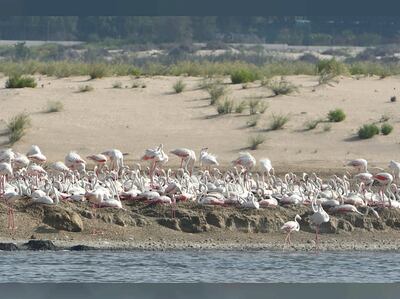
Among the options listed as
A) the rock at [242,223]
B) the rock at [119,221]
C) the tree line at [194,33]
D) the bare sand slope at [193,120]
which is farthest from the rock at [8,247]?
the tree line at [194,33]

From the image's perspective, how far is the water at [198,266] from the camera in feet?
49.4

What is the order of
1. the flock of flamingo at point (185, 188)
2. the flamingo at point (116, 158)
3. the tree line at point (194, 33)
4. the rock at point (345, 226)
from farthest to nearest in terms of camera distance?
the tree line at point (194, 33)
the flamingo at point (116, 158)
the rock at point (345, 226)
the flock of flamingo at point (185, 188)

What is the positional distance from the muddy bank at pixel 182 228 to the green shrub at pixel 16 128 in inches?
337

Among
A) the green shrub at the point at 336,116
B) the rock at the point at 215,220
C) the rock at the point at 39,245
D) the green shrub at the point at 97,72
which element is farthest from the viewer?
the green shrub at the point at 97,72

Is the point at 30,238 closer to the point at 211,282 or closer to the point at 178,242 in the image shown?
the point at 178,242

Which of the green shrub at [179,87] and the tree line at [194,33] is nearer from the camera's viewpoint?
the green shrub at [179,87]

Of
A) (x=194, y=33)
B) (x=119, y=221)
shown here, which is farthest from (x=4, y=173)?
(x=194, y=33)

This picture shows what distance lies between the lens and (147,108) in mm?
31688

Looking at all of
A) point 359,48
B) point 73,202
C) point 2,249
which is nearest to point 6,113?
point 73,202

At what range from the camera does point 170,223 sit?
19219 millimetres

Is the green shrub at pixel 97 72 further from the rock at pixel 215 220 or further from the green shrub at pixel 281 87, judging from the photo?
the rock at pixel 215 220

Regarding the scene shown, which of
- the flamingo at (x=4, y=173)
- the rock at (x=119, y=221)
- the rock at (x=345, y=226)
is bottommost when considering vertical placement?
the rock at (x=345, y=226)

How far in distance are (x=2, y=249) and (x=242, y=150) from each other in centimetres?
1114

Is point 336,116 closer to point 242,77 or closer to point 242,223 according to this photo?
point 242,77
